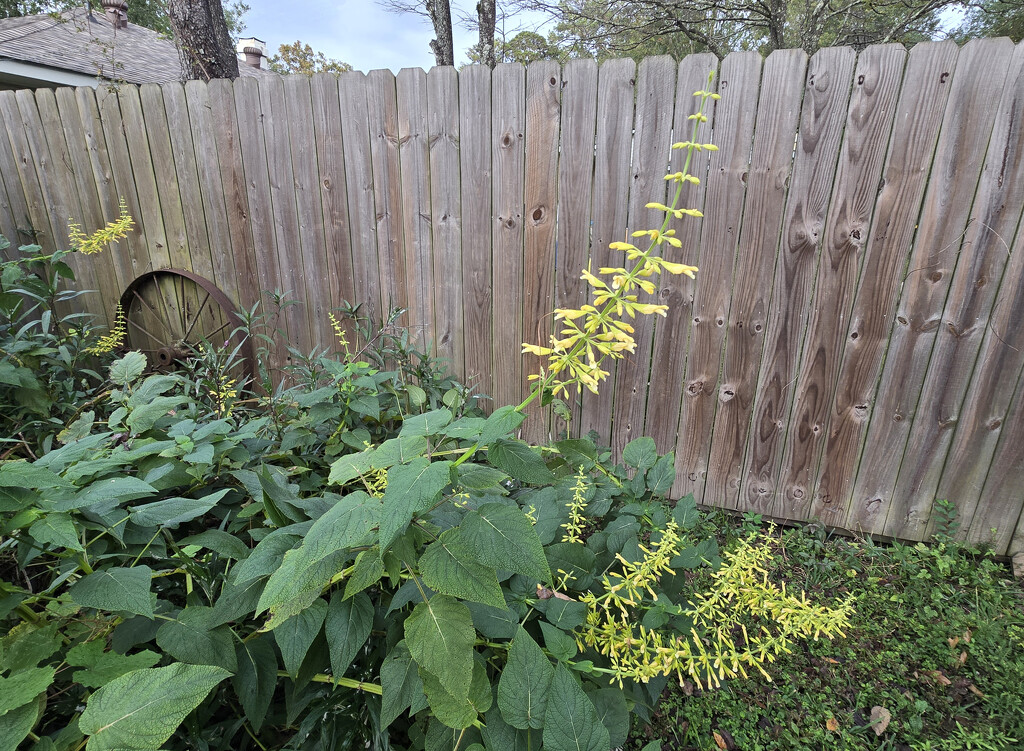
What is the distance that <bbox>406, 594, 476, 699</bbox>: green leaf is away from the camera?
0.66m

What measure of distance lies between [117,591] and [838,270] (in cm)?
283

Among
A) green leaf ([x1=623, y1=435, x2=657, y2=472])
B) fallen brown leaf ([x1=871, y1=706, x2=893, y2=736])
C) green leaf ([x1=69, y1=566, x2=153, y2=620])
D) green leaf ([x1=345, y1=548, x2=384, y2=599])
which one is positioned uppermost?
A: green leaf ([x1=345, y1=548, x2=384, y2=599])

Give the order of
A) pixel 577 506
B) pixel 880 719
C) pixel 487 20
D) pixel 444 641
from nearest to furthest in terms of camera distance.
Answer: pixel 444 641 → pixel 577 506 → pixel 880 719 → pixel 487 20

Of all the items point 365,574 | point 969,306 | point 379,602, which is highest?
point 969,306

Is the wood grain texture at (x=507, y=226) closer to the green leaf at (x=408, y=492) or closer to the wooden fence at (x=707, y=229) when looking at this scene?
the wooden fence at (x=707, y=229)

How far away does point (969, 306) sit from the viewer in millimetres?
2211

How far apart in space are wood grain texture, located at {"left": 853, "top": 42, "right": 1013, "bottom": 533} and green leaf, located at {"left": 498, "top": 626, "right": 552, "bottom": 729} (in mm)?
2484

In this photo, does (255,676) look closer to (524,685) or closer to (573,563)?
(524,685)

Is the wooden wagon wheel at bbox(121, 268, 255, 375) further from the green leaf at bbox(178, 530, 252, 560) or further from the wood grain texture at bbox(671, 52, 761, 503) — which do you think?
the wood grain texture at bbox(671, 52, 761, 503)

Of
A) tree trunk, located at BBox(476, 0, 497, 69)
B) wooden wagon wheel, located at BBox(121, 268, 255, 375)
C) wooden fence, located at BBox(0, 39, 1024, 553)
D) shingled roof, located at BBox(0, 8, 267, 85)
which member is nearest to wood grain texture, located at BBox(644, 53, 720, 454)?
wooden fence, located at BBox(0, 39, 1024, 553)

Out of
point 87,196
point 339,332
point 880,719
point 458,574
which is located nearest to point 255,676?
point 458,574

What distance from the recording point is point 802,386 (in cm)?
251

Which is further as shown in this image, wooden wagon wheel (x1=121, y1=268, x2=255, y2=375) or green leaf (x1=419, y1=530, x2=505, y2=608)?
wooden wagon wheel (x1=121, y1=268, x2=255, y2=375)

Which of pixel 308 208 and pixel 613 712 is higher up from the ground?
pixel 308 208
